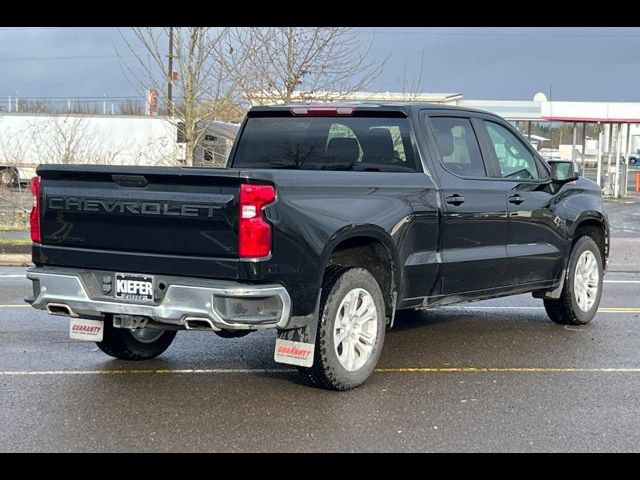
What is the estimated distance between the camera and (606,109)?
28516mm

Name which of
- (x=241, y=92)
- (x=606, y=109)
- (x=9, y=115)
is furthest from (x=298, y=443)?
(x=9, y=115)

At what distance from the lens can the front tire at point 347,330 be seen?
561 centimetres

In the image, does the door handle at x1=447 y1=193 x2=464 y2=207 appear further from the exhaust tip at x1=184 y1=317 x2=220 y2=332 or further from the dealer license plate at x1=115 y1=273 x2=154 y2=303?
the dealer license plate at x1=115 y1=273 x2=154 y2=303

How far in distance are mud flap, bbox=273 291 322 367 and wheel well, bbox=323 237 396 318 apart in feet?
2.01

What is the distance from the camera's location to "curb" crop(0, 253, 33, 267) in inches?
516

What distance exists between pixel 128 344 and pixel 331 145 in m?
2.20

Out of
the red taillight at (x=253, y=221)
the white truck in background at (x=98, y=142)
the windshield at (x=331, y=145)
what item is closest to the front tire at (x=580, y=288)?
the windshield at (x=331, y=145)

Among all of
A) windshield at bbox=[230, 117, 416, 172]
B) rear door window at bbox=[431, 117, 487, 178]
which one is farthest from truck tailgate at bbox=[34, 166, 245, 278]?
rear door window at bbox=[431, 117, 487, 178]

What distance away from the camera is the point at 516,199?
736cm

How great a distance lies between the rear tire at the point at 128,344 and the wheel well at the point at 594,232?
4.07m

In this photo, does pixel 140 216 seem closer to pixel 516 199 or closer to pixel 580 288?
pixel 516 199

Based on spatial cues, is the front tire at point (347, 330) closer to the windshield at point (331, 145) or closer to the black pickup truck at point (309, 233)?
the black pickup truck at point (309, 233)

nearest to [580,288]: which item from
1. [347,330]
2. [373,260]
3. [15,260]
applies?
[373,260]
